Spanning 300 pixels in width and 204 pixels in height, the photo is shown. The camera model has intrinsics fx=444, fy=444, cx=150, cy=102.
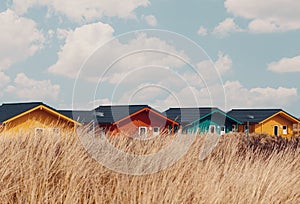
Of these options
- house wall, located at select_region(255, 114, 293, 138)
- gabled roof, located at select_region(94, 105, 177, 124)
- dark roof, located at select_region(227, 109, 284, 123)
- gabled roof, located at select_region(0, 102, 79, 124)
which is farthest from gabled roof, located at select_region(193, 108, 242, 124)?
gabled roof, located at select_region(0, 102, 79, 124)

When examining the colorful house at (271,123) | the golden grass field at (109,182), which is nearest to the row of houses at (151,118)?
the colorful house at (271,123)

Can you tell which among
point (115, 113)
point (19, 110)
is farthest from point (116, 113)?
→ point (19, 110)

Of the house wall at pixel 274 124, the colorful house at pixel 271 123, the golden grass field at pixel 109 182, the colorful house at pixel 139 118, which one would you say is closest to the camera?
the golden grass field at pixel 109 182

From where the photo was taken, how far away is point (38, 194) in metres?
5.86

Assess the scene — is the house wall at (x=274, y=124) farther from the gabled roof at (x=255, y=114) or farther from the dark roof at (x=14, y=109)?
the dark roof at (x=14, y=109)

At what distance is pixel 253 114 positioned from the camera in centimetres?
4625

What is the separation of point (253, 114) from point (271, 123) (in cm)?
223

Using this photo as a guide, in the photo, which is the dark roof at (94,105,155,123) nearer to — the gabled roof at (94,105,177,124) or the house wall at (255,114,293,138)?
the gabled roof at (94,105,177,124)

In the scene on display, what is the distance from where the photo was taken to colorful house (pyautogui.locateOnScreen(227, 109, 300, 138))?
145 ft

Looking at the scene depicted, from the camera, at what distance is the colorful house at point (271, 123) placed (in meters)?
44.2

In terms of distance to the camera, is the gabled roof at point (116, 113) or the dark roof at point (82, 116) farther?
the gabled roof at point (116, 113)

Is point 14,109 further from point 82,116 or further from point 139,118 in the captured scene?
point 82,116

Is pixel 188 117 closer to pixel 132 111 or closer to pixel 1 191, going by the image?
pixel 132 111

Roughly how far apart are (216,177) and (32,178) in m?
2.67
